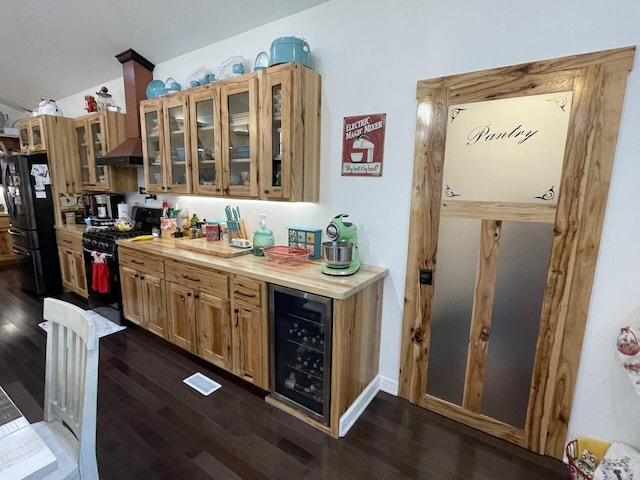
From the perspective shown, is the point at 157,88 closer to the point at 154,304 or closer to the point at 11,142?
the point at 154,304

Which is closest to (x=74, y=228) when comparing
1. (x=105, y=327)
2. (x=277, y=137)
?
(x=105, y=327)

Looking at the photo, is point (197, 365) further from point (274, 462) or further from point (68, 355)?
point (68, 355)

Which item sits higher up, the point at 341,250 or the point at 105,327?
the point at 341,250

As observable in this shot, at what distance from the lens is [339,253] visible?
202 cm

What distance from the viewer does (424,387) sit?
2168 millimetres

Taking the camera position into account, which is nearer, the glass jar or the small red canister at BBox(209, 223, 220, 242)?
the small red canister at BBox(209, 223, 220, 242)

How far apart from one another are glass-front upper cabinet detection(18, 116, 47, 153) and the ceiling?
25.0 inches

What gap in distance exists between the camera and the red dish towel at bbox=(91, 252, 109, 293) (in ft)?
10.5

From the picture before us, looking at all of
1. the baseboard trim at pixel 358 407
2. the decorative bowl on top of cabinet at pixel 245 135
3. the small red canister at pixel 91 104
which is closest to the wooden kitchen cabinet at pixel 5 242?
the small red canister at pixel 91 104

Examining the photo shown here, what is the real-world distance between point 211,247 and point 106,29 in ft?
7.64

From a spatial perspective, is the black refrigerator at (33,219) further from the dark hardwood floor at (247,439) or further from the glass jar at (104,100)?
the dark hardwood floor at (247,439)

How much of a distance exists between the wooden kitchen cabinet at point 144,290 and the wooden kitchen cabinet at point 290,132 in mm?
1277

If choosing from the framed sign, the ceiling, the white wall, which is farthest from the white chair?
the ceiling

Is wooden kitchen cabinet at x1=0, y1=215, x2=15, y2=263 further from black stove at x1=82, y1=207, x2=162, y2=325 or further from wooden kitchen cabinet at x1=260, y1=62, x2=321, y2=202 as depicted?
wooden kitchen cabinet at x1=260, y1=62, x2=321, y2=202
